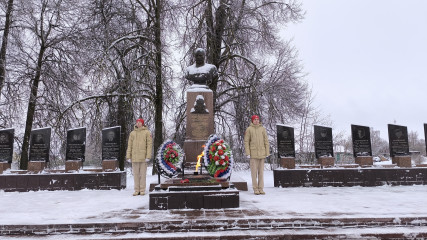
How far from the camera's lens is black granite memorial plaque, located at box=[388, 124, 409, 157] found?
32.4 feet

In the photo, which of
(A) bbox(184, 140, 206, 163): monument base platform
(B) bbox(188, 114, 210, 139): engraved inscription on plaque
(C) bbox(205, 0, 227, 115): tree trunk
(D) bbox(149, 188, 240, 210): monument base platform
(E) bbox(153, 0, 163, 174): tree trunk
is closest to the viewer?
(D) bbox(149, 188, 240, 210): monument base platform

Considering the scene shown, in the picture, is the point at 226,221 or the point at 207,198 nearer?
the point at 226,221

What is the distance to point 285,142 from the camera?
9578mm

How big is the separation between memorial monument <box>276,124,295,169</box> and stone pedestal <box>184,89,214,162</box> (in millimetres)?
2294

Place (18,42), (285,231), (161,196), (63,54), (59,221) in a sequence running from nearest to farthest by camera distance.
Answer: (285,231)
(59,221)
(161,196)
(18,42)
(63,54)

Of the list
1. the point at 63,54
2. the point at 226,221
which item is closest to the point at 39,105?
the point at 63,54

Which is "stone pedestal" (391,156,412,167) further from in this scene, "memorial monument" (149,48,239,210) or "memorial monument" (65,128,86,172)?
"memorial monument" (65,128,86,172)

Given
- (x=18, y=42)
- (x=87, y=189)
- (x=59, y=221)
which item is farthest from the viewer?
(x=18, y=42)

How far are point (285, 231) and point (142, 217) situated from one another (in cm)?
230

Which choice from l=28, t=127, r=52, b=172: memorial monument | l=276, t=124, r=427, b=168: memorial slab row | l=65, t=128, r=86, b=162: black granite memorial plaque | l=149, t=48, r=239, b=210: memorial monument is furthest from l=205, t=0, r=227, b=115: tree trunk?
l=28, t=127, r=52, b=172: memorial monument

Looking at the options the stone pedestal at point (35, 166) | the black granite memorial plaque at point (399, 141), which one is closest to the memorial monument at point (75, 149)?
the stone pedestal at point (35, 166)

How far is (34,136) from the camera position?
9.66m

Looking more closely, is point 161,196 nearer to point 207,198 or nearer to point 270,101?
point 207,198

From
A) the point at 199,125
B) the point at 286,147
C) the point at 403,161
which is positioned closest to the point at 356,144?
the point at 403,161
